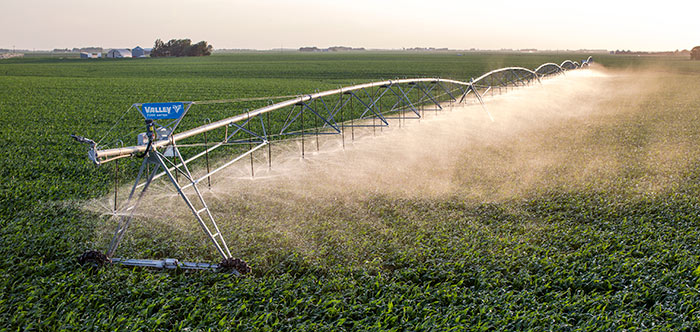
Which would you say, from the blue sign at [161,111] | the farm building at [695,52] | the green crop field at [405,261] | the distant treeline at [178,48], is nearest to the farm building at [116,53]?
the distant treeline at [178,48]

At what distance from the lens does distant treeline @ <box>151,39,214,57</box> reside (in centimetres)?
13975

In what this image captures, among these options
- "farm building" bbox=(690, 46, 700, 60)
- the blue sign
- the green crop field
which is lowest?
the green crop field

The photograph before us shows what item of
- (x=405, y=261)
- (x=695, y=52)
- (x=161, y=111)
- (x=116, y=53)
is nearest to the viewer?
(x=161, y=111)

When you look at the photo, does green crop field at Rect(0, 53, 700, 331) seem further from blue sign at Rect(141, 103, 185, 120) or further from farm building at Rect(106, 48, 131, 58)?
farm building at Rect(106, 48, 131, 58)

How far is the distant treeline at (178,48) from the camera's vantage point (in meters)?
140

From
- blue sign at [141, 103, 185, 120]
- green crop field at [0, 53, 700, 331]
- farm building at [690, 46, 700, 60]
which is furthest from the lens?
farm building at [690, 46, 700, 60]

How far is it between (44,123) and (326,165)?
16782 mm

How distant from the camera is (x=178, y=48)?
458 feet

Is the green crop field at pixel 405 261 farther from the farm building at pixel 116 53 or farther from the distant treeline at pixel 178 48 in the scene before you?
the farm building at pixel 116 53

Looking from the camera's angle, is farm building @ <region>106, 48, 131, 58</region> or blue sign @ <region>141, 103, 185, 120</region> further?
farm building @ <region>106, 48, 131, 58</region>

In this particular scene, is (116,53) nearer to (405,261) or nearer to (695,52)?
(405,261)


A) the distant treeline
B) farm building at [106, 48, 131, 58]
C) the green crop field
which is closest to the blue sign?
the green crop field

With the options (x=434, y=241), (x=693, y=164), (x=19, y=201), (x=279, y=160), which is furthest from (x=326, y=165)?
(x=693, y=164)

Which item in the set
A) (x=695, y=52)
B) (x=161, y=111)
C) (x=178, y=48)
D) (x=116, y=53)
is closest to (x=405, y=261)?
(x=161, y=111)
